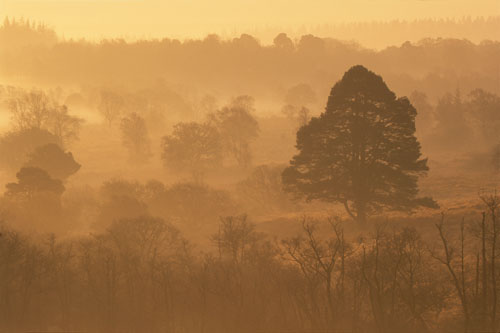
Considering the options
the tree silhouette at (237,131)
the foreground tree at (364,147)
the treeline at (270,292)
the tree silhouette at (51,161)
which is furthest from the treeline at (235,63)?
the treeline at (270,292)

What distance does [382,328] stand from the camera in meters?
19.3

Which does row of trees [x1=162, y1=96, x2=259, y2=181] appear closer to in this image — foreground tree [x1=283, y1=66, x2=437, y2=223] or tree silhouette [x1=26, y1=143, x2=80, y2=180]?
tree silhouette [x1=26, y1=143, x2=80, y2=180]

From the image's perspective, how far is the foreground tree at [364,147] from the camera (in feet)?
105

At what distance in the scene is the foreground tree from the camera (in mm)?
32156

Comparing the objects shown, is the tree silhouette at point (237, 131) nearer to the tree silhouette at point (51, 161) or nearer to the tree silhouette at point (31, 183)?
the tree silhouette at point (51, 161)

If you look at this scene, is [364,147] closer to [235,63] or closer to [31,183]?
[31,183]

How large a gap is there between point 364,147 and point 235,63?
12118cm

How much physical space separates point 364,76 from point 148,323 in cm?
2152

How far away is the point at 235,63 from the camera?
489 ft

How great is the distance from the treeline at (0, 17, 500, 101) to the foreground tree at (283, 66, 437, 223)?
96.4 metres

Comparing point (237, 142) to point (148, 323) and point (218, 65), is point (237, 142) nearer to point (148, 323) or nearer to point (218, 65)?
point (148, 323)

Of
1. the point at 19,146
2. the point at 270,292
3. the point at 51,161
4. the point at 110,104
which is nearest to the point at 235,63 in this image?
the point at 110,104

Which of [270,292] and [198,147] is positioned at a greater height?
[198,147]

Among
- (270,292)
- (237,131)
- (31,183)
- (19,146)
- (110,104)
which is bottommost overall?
(270,292)
